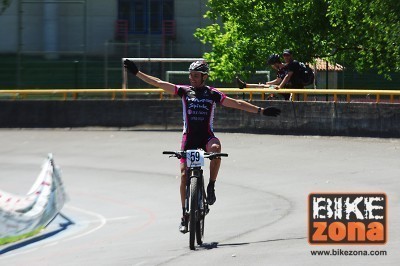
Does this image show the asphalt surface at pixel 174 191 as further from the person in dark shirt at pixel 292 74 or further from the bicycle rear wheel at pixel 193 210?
the person in dark shirt at pixel 292 74

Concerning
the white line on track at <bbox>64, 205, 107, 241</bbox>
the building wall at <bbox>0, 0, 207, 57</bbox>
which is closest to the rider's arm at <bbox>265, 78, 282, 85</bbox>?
the white line on track at <bbox>64, 205, 107, 241</bbox>

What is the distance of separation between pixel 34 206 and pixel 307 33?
20604 mm

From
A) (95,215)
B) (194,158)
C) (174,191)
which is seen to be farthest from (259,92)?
(194,158)

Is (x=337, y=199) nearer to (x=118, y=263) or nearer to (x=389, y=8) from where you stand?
(x=118, y=263)

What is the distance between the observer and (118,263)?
10953 millimetres

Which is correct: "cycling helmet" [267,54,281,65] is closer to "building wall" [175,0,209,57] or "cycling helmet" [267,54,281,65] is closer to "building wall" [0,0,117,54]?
"building wall" [0,0,117,54]

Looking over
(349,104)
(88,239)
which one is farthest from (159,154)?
(88,239)

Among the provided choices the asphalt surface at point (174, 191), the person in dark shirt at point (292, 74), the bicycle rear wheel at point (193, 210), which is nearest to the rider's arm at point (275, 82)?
the person in dark shirt at point (292, 74)

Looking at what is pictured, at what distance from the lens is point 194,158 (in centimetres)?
1214

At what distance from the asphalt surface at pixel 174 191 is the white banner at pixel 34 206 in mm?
183

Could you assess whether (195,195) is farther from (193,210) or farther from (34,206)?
(34,206)

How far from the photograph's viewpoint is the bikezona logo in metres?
11.7

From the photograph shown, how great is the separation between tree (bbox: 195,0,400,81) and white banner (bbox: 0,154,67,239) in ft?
56.0

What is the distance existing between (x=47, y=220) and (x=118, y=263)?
406cm
